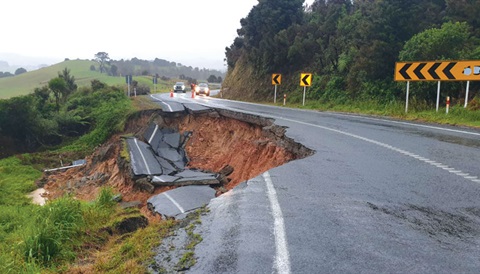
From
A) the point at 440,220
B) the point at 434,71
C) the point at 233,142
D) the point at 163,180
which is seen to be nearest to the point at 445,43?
the point at 434,71

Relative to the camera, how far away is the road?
3459mm

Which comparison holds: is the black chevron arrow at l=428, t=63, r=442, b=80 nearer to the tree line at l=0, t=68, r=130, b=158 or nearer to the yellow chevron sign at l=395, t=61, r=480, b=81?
the yellow chevron sign at l=395, t=61, r=480, b=81

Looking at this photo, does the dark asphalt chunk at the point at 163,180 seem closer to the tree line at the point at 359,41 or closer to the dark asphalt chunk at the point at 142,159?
the dark asphalt chunk at the point at 142,159

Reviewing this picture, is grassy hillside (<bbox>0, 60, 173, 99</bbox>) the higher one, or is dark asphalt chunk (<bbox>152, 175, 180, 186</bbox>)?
grassy hillside (<bbox>0, 60, 173, 99</bbox>)

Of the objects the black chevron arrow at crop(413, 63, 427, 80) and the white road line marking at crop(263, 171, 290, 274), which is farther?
the black chevron arrow at crop(413, 63, 427, 80)

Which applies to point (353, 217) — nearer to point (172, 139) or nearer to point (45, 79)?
point (172, 139)

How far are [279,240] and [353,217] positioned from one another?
3.88 ft

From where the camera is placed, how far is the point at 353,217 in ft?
15.0

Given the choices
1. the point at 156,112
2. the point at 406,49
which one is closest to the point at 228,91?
the point at 156,112

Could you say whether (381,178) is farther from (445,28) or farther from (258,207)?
(445,28)

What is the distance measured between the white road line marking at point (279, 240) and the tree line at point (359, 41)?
14790 millimetres

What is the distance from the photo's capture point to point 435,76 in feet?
50.1

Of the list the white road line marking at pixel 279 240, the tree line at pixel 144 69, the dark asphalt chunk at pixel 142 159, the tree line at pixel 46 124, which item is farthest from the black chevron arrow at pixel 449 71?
Result: the tree line at pixel 144 69

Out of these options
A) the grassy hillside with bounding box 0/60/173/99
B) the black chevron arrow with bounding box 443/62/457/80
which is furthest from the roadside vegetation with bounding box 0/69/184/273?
the grassy hillside with bounding box 0/60/173/99
